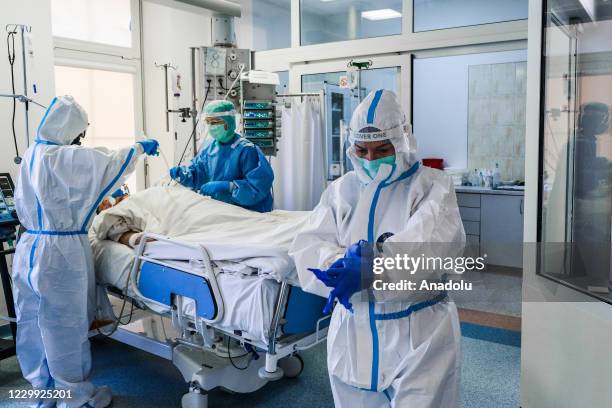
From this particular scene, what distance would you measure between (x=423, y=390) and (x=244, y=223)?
1569mm

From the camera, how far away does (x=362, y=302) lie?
1.70m

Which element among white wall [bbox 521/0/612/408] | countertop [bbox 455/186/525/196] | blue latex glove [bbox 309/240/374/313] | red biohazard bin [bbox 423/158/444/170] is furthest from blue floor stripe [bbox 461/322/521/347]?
blue latex glove [bbox 309/240/374/313]

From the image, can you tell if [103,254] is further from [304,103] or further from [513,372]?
[304,103]

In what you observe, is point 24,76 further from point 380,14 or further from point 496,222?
point 496,222

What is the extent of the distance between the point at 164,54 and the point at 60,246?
409cm

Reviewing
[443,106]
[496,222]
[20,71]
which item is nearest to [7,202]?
[20,71]

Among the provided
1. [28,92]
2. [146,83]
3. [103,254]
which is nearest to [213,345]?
[103,254]

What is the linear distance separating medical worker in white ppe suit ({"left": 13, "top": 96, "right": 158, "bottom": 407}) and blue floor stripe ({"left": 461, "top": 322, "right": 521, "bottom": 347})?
97.1 inches

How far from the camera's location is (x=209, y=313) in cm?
239

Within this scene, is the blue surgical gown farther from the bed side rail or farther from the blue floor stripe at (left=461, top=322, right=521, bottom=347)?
the blue floor stripe at (left=461, top=322, right=521, bottom=347)

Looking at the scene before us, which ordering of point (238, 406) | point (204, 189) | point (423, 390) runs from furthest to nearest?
point (204, 189), point (238, 406), point (423, 390)

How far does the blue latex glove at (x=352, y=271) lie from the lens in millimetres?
1619

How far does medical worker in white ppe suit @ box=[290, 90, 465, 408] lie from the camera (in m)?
1.63

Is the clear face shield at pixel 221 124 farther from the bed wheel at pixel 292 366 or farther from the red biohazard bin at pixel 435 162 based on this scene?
the red biohazard bin at pixel 435 162
